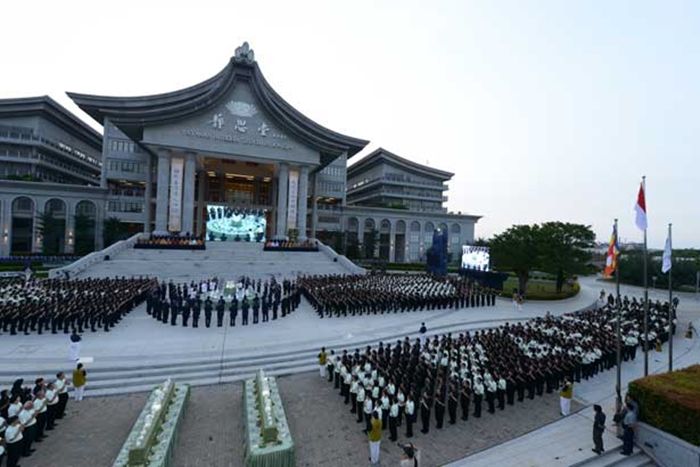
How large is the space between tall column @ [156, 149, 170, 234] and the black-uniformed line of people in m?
35.6

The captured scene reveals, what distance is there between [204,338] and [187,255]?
68.7 feet

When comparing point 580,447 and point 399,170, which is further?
point 399,170

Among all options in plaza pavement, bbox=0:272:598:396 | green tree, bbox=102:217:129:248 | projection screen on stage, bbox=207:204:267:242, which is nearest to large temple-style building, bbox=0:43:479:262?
green tree, bbox=102:217:129:248

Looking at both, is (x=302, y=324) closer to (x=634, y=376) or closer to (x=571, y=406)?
(x=571, y=406)

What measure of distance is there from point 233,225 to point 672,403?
125ft

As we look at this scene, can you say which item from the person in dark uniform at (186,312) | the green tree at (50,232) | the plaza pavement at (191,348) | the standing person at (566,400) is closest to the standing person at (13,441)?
the plaza pavement at (191,348)

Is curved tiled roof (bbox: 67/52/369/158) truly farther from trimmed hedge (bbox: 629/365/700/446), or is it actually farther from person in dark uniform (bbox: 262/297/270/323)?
trimmed hedge (bbox: 629/365/700/446)

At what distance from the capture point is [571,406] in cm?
1026

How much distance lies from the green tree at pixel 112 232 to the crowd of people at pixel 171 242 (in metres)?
7.38

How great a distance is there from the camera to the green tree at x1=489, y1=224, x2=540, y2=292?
96.8 feet

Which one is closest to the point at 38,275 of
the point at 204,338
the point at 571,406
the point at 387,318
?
the point at 204,338

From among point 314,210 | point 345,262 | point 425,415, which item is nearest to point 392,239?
point 314,210

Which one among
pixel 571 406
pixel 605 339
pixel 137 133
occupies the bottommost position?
pixel 571 406

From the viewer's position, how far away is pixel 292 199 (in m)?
46.2
